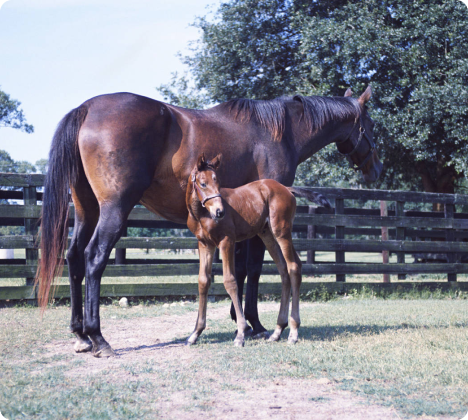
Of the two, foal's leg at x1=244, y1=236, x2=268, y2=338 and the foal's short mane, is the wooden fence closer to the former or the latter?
foal's leg at x1=244, y1=236, x2=268, y2=338

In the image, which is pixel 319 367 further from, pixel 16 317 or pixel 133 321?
pixel 16 317

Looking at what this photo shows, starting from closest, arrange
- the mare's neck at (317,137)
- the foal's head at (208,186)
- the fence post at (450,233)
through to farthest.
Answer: the foal's head at (208,186) < the mare's neck at (317,137) < the fence post at (450,233)

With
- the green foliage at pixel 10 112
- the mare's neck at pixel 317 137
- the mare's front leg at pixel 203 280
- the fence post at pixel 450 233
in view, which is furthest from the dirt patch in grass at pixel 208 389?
the green foliage at pixel 10 112

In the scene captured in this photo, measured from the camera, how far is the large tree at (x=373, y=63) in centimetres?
1261

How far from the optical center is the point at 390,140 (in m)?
13.8

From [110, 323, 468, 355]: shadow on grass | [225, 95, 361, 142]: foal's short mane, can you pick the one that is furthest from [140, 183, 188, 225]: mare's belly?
[110, 323, 468, 355]: shadow on grass

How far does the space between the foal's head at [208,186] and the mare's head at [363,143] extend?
238 cm

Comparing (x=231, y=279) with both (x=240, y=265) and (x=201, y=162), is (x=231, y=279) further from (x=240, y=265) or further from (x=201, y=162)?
(x=201, y=162)

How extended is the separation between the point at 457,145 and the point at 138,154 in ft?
38.1

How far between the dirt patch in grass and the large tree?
10.4 m

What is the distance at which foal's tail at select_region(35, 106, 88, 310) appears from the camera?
4344mm

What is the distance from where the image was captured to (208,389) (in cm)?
306

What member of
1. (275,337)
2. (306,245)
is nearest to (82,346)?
(275,337)

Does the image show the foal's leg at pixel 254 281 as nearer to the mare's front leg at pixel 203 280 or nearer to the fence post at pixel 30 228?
the mare's front leg at pixel 203 280
